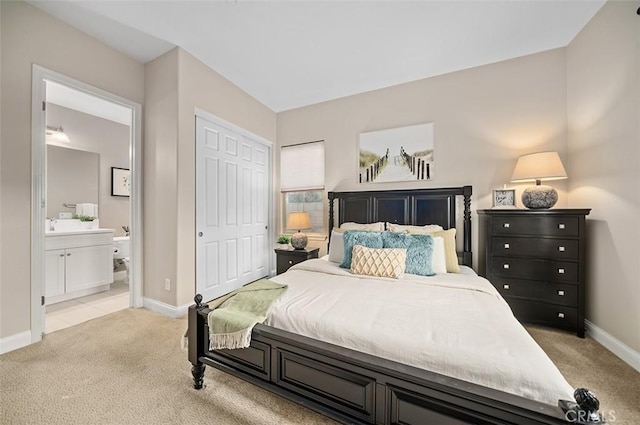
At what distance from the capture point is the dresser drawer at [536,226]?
235 centimetres

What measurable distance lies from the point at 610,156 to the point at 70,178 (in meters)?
6.69

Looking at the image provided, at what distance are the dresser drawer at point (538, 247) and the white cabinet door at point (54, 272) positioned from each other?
520cm

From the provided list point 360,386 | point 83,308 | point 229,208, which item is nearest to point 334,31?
point 229,208

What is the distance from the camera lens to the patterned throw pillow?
7.23 ft

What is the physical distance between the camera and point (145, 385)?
170 centimetres

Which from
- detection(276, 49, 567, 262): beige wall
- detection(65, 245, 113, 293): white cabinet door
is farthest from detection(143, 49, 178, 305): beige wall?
detection(276, 49, 567, 262): beige wall

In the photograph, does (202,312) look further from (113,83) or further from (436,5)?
(436,5)

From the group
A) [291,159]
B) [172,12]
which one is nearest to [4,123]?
[172,12]

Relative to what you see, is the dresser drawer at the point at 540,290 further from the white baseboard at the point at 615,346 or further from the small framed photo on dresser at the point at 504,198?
the small framed photo on dresser at the point at 504,198

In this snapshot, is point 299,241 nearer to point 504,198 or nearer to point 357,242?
point 357,242

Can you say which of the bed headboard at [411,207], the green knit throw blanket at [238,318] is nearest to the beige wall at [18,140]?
the green knit throw blanket at [238,318]

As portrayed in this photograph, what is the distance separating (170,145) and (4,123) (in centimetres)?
119

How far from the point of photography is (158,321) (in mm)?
2652

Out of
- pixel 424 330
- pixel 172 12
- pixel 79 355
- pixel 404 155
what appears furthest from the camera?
pixel 404 155
